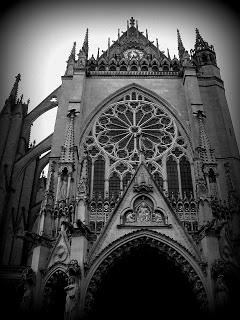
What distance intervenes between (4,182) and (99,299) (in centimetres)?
757

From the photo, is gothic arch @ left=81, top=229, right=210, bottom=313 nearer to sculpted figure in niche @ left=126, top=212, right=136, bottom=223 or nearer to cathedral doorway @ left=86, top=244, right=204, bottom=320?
cathedral doorway @ left=86, top=244, right=204, bottom=320

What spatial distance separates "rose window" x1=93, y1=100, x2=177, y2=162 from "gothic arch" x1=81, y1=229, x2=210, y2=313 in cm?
517

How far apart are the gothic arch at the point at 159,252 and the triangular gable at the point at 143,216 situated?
0.17 m

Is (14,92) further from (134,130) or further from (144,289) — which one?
(144,289)

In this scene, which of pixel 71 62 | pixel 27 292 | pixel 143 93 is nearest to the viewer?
pixel 27 292

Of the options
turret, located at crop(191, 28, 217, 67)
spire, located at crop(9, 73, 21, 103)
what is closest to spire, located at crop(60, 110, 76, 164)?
spire, located at crop(9, 73, 21, 103)

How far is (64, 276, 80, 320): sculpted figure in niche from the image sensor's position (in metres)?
10.7

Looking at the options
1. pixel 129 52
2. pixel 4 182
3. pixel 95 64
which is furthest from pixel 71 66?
pixel 4 182

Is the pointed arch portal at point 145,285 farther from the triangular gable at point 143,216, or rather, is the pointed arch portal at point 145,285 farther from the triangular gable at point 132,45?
the triangular gable at point 132,45

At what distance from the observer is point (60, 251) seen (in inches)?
504

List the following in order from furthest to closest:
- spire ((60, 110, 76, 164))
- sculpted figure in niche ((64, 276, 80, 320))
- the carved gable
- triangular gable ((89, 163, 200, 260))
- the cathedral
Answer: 1. the carved gable
2. spire ((60, 110, 76, 164))
3. triangular gable ((89, 163, 200, 260))
4. the cathedral
5. sculpted figure in niche ((64, 276, 80, 320))

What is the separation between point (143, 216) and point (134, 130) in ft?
20.1

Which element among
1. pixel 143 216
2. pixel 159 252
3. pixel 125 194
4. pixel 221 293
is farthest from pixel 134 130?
pixel 221 293

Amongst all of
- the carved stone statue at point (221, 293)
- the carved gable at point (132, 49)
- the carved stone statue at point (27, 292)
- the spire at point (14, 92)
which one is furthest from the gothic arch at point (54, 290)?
the carved gable at point (132, 49)
